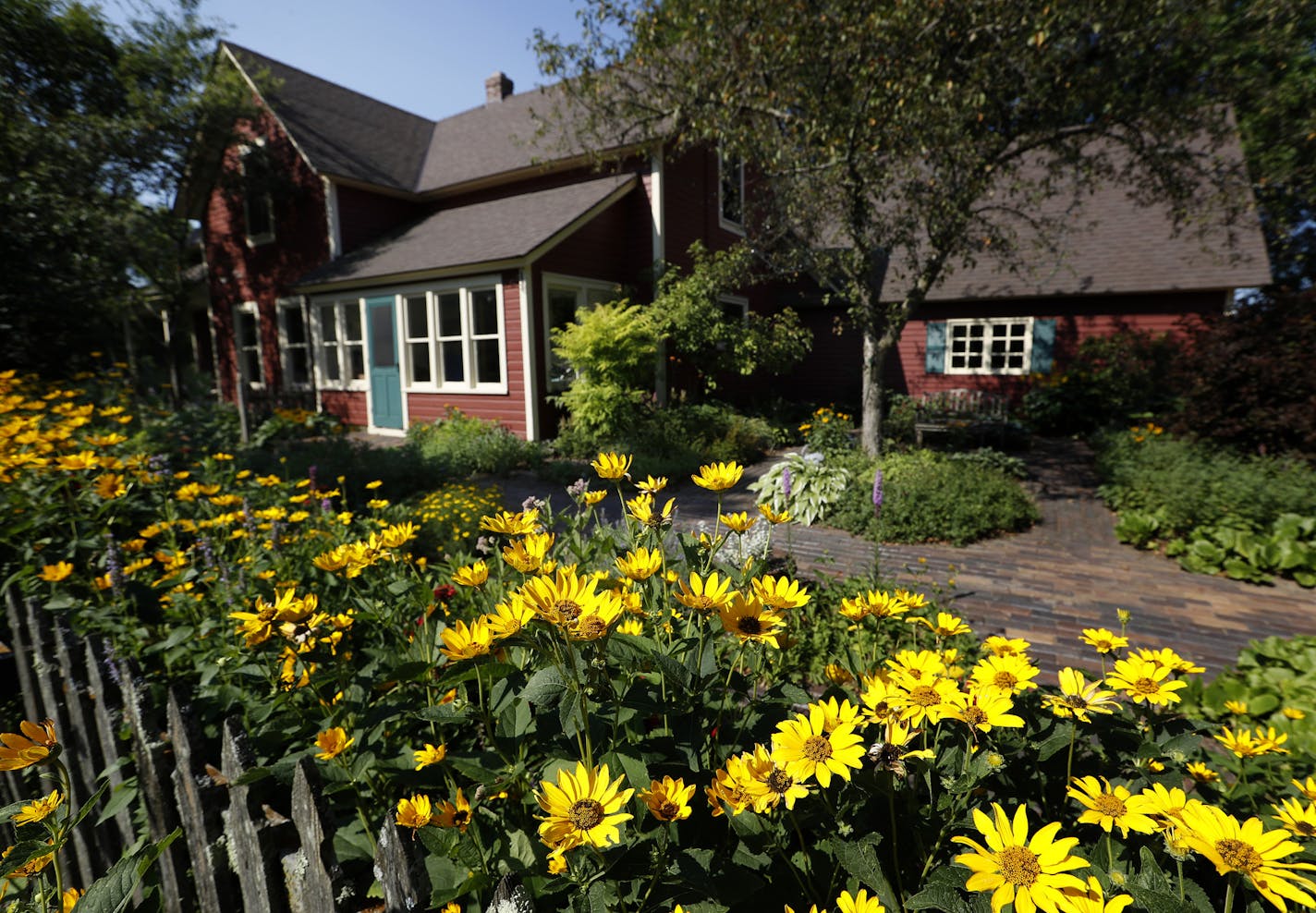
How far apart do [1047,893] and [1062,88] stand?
827 cm

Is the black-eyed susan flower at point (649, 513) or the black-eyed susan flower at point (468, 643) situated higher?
the black-eyed susan flower at point (649, 513)

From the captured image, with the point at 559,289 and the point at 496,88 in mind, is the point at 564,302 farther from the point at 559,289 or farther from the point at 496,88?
the point at 496,88

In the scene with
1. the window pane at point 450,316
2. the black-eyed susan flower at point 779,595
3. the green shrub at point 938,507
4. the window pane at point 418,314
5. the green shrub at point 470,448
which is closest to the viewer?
the black-eyed susan flower at point 779,595

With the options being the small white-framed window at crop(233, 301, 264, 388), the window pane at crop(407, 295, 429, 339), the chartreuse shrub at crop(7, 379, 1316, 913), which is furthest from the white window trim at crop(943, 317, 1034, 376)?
the small white-framed window at crop(233, 301, 264, 388)

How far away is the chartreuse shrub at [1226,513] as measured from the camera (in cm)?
486

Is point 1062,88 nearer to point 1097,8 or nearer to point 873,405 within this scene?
point 1097,8

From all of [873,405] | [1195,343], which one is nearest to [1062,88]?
[1195,343]

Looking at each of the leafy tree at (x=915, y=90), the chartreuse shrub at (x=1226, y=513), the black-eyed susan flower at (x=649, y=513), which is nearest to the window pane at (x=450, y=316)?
the leafy tree at (x=915, y=90)

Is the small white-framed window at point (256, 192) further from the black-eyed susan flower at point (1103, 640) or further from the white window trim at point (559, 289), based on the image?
the black-eyed susan flower at point (1103, 640)

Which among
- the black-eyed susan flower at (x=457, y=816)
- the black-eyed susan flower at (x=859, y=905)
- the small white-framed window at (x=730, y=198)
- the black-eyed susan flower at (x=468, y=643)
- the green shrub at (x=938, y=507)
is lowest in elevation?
the green shrub at (x=938, y=507)

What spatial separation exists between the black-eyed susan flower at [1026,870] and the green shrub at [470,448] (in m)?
7.08

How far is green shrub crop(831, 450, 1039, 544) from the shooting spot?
579cm

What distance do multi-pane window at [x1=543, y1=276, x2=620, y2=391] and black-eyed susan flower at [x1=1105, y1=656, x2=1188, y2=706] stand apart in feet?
30.0

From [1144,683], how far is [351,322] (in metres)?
14.2
